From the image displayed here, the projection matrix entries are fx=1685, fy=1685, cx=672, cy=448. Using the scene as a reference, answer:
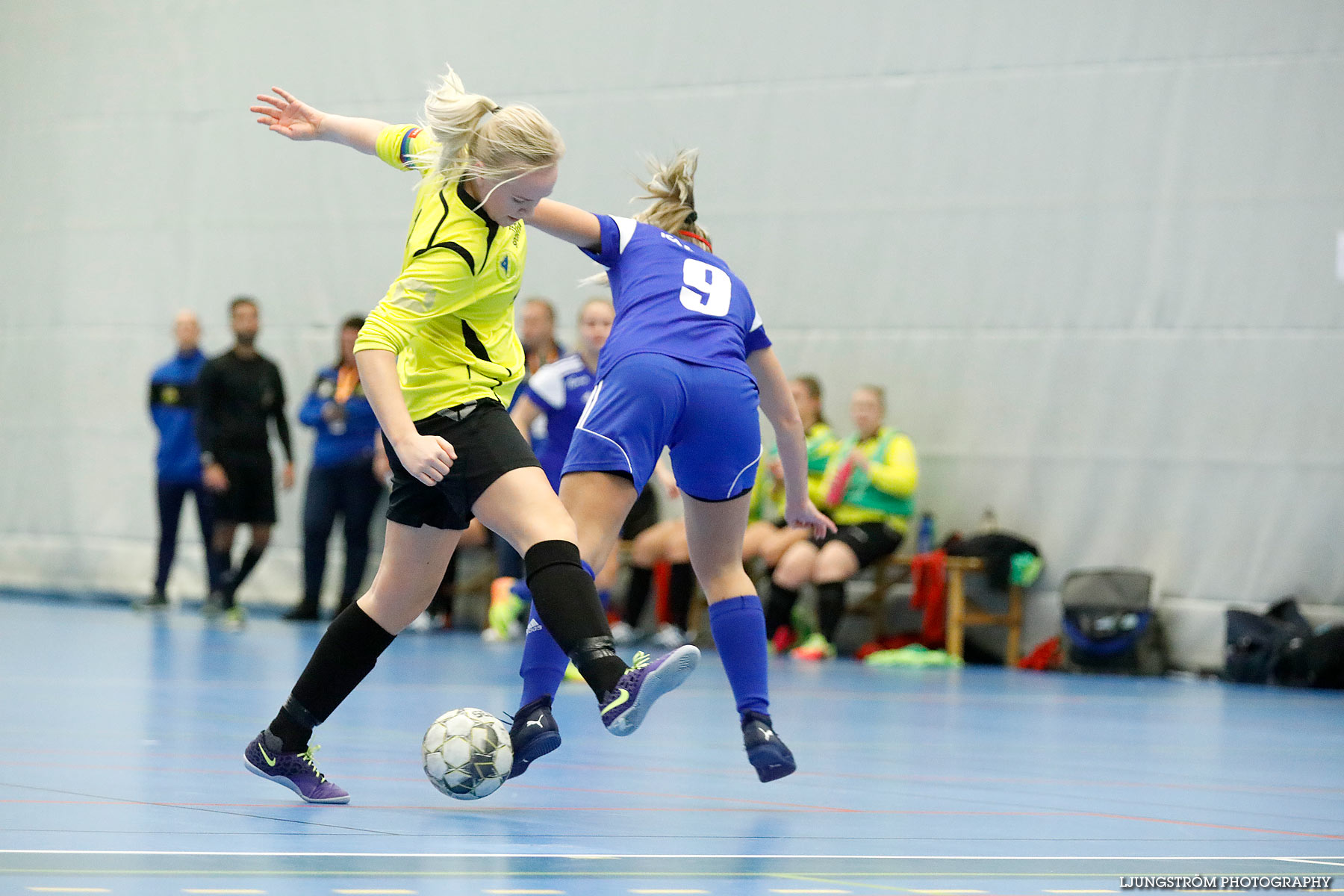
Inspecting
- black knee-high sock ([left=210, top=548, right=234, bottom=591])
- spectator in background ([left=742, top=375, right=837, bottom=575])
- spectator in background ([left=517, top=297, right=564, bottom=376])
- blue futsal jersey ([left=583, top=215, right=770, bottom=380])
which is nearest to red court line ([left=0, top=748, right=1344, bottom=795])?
blue futsal jersey ([left=583, top=215, right=770, bottom=380])

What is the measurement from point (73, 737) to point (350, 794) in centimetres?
139

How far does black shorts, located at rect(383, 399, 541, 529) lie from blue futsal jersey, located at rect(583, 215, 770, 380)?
0.53m

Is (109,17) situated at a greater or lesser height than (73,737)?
greater

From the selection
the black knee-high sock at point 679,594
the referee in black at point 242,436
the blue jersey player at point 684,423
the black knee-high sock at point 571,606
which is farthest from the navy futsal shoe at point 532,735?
the referee in black at point 242,436

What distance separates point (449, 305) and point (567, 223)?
58 cm

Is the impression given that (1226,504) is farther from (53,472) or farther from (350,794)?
(53,472)

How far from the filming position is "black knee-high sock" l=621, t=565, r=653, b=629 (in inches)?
448

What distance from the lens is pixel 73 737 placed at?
198 inches

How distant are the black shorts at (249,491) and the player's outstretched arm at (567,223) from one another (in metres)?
8.14

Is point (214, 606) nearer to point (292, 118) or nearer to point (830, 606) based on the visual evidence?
point (830, 606)

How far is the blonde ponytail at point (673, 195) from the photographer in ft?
14.9

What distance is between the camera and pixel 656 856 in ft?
10.5

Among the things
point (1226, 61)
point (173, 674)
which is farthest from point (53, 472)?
point (1226, 61)

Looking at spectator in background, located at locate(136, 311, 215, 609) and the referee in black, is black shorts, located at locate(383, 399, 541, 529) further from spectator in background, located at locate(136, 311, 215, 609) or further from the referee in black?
spectator in background, located at locate(136, 311, 215, 609)
